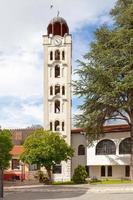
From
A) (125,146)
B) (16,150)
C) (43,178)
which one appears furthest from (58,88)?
(43,178)

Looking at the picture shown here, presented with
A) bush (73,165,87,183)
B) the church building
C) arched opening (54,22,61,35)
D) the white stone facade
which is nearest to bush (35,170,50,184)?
bush (73,165,87,183)

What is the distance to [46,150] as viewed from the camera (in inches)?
2192

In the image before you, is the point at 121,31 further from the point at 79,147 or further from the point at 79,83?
the point at 79,147

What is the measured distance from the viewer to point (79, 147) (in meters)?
67.1

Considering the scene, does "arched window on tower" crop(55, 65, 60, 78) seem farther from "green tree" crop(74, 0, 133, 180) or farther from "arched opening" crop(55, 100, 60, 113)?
"green tree" crop(74, 0, 133, 180)

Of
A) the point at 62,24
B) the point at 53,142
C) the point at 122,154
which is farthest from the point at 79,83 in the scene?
the point at 62,24

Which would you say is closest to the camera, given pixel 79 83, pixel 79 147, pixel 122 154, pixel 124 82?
pixel 124 82

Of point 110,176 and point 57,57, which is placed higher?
point 57,57

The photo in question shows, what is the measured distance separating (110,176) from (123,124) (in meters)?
7.04

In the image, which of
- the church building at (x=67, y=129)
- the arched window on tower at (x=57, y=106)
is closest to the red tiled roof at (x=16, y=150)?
the church building at (x=67, y=129)

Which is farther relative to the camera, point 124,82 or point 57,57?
point 57,57

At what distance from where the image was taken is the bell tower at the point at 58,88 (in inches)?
2635

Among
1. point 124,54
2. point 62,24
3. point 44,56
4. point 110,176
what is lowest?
point 110,176

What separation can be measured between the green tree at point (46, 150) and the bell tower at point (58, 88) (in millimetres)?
8349
